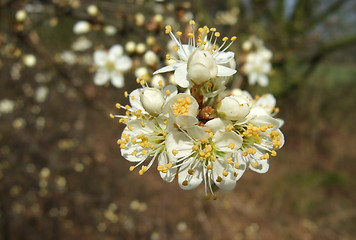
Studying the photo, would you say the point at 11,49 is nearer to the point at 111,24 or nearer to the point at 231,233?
the point at 111,24

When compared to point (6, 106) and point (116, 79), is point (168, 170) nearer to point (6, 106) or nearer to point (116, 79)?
point (116, 79)

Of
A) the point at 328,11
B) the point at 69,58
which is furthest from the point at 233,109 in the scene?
the point at 328,11

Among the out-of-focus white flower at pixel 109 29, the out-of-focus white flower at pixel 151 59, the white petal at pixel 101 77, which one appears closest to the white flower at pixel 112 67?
the white petal at pixel 101 77

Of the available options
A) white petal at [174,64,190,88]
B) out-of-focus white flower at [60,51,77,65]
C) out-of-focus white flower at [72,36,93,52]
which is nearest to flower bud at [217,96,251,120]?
white petal at [174,64,190,88]

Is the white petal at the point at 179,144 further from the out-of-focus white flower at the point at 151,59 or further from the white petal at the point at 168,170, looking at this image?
the out-of-focus white flower at the point at 151,59

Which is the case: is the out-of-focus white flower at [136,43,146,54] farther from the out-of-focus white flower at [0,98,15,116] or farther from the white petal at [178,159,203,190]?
the out-of-focus white flower at [0,98,15,116]

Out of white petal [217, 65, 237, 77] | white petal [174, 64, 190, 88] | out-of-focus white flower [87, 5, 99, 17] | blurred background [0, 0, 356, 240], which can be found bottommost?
blurred background [0, 0, 356, 240]

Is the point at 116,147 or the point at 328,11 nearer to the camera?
the point at 328,11
